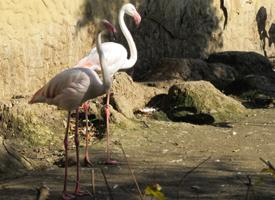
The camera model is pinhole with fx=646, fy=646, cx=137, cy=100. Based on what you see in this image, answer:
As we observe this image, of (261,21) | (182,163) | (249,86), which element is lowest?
(182,163)

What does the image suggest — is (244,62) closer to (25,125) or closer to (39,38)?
(39,38)

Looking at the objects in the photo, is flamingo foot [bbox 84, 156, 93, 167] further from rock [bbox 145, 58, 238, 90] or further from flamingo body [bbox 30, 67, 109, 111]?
rock [bbox 145, 58, 238, 90]

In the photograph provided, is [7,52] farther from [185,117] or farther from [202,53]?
[202,53]

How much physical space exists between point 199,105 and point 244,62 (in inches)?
118

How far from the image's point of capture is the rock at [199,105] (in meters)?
8.07

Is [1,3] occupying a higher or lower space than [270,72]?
higher

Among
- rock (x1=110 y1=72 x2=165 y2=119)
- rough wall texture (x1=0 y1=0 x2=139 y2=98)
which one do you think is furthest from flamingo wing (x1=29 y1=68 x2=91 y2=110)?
rough wall texture (x1=0 y1=0 x2=139 y2=98)

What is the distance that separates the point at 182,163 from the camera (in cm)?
599

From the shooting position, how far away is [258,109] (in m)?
8.84

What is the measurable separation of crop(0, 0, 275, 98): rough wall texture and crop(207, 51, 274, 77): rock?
1.79 ft

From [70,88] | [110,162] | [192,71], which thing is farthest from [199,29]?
[70,88]

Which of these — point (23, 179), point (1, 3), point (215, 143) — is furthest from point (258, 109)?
point (23, 179)

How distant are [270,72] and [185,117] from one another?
133 inches

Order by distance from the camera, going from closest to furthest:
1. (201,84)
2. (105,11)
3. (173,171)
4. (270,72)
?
(173,171) < (201,84) < (105,11) < (270,72)
